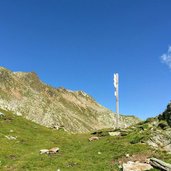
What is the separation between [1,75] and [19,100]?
75.7ft

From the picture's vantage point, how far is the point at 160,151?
3819cm

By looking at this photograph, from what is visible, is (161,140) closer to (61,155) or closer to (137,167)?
(137,167)

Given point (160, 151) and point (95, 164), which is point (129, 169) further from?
point (160, 151)

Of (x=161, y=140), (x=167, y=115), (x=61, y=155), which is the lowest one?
(x=61, y=155)

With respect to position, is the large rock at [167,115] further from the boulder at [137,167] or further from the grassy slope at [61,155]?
the boulder at [137,167]

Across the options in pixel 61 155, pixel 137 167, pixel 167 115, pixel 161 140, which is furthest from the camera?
pixel 167 115

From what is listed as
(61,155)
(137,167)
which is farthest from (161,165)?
(61,155)

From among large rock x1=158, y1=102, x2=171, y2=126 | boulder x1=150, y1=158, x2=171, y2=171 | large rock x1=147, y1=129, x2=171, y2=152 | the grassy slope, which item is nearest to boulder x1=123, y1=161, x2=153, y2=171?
boulder x1=150, y1=158, x2=171, y2=171

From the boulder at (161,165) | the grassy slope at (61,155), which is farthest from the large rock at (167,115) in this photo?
the boulder at (161,165)

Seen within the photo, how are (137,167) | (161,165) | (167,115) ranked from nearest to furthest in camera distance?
(161,165) < (137,167) < (167,115)

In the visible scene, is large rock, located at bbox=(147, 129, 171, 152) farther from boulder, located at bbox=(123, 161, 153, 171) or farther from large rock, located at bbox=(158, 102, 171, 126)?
boulder, located at bbox=(123, 161, 153, 171)

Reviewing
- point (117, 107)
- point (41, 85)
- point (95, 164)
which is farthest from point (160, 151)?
point (41, 85)

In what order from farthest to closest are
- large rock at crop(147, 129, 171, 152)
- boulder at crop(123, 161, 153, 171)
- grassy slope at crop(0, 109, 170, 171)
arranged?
large rock at crop(147, 129, 171, 152) < grassy slope at crop(0, 109, 170, 171) < boulder at crop(123, 161, 153, 171)

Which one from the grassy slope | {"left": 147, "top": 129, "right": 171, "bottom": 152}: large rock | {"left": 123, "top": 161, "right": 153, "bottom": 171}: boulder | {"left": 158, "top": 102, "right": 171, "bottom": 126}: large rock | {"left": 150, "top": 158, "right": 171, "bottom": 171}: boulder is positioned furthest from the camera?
{"left": 158, "top": 102, "right": 171, "bottom": 126}: large rock
